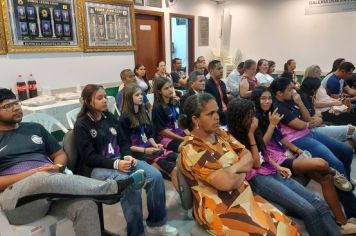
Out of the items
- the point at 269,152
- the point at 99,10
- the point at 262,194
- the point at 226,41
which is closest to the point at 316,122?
the point at 269,152

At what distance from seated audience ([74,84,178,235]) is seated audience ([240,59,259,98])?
2097mm

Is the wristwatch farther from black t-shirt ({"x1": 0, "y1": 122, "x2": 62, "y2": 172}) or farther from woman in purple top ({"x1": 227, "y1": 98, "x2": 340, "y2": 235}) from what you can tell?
woman in purple top ({"x1": 227, "y1": 98, "x2": 340, "y2": 235})

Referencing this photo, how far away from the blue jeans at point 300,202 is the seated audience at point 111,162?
0.64 metres

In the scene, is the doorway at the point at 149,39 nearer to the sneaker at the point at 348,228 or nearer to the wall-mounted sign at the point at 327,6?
the wall-mounted sign at the point at 327,6

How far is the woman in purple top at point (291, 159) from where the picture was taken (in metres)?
1.95

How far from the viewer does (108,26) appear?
181 inches

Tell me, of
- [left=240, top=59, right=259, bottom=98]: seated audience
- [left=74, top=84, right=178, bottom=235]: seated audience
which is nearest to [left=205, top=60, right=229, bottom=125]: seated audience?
[left=240, top=59, right=259, bottom=98]: seated audience

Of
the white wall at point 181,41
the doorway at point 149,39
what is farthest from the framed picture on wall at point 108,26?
the white wall at point 181,41

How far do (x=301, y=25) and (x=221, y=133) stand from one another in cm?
545

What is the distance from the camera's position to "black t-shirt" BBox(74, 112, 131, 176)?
1.92 metres

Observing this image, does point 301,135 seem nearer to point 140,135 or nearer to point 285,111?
point 285,111

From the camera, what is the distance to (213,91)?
3469 mm

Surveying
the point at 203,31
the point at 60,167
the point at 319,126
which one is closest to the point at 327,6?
the point at 203,31

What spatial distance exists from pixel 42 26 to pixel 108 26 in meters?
1.05
